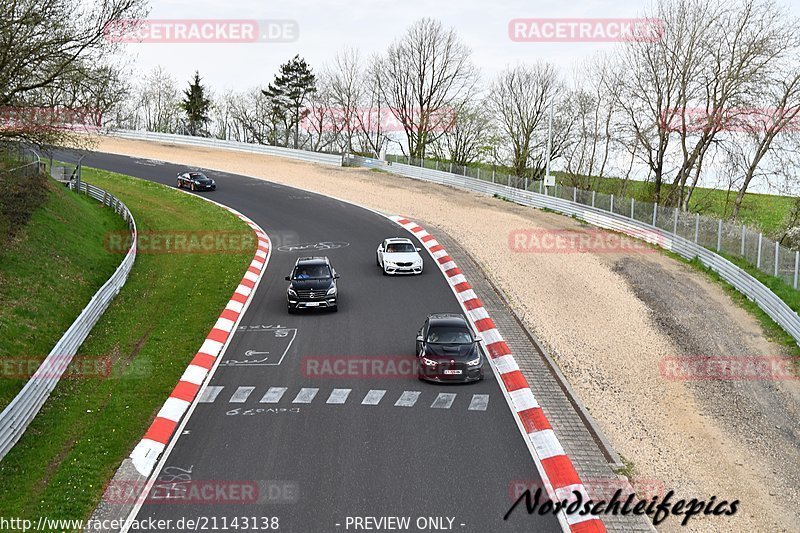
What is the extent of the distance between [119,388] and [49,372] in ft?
5.52

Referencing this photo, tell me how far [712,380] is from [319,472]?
41.3 feet

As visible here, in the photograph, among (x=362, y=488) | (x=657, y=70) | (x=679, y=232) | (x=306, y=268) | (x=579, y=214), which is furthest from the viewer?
(x=657, y=70)

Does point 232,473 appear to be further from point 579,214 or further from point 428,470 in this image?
point 579,214

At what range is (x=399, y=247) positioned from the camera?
29.6m

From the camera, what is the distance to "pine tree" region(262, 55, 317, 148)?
3878 inches

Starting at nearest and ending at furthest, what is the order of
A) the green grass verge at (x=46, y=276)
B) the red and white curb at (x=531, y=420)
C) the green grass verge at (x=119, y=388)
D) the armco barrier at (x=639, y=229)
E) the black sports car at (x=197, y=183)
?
the red and white curb at (x=531, y=420), the green grass verge at (x=119, y=388), the green grass verge at (x=46, y=276), the armco barrier at (x=639, y=229), the black sports car at (x=197, y=183)

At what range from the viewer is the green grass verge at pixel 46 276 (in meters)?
19.2

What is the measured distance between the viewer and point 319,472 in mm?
13648

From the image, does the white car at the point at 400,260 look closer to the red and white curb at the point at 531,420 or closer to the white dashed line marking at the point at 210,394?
the red and white curb at the point at 531,420

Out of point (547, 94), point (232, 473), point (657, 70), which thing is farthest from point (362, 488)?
point (547, 94)

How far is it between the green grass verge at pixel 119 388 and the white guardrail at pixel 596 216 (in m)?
8.19

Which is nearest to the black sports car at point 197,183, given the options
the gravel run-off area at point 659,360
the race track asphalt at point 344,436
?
the gravel run-off area at point 659,360

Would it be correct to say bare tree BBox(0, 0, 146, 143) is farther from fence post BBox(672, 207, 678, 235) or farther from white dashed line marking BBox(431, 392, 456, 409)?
fence post BBox(672, 207, 678, 235)

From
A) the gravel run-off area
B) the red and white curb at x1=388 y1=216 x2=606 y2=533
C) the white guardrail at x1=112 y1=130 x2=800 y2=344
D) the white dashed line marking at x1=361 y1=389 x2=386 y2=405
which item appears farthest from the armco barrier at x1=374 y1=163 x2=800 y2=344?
the white dashed line marking at x1=361 y1=389 x2=386 y2=405
